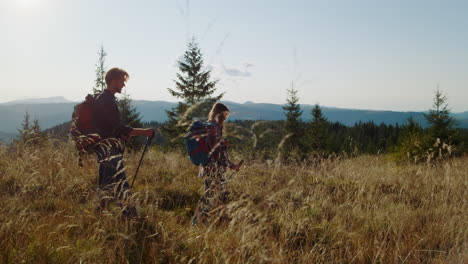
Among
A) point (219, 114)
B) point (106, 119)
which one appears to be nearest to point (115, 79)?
point (106, 119)

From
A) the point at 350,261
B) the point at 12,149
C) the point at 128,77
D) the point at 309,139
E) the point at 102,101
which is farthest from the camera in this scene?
the point at 309,139

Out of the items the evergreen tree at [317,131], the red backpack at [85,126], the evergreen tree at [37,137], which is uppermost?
the red backpack at [85,126]

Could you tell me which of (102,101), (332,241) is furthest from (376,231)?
(102,101)

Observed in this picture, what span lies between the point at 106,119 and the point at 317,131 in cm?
3646

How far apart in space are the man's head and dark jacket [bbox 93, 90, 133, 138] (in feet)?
Answer: 0.47

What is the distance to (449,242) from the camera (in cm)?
317

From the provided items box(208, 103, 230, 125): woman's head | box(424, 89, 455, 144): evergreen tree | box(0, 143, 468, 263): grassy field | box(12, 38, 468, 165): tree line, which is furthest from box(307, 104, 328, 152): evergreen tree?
box(208, 103, 230, 125): woman's head

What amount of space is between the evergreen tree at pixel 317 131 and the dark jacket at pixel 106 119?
1395 inches

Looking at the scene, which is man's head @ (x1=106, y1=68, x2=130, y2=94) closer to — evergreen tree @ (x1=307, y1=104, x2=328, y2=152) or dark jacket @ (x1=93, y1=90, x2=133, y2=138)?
dark jacket @ (x1=93, y1=90, x2=133, y2=138)

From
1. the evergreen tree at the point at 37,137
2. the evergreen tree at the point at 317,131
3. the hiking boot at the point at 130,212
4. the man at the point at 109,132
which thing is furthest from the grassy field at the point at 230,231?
the evergreen tree at the point at 317,131

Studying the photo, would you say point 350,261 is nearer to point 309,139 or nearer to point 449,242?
point 449,242

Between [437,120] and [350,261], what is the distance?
23658 millimetres

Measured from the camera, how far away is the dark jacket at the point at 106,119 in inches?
140

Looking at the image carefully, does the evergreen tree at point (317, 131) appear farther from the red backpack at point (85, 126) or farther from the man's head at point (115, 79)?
the red backpack at point (85, 126)
